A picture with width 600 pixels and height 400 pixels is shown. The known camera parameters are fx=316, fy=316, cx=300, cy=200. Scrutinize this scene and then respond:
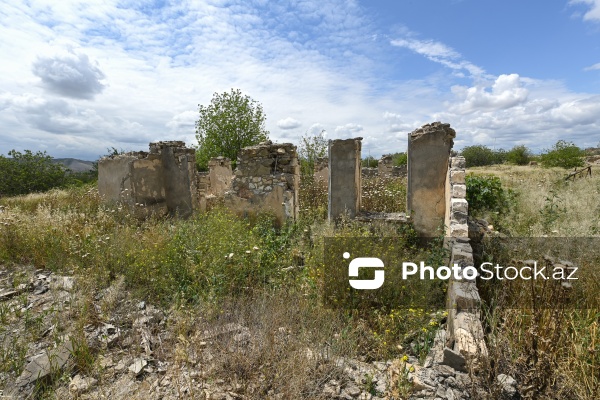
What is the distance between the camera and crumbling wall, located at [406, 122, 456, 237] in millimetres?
6605

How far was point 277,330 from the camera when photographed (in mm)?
3121

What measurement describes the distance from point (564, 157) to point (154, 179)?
75.5ft

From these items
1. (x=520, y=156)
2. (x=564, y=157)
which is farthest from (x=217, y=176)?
(x=520, y=156)

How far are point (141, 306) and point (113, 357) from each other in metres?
0.90

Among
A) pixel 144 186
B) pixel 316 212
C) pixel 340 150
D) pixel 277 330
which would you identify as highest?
pixel 340 150

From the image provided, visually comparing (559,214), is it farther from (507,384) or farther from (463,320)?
(507,384)

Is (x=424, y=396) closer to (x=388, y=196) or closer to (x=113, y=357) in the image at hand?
(x=113, y=357)

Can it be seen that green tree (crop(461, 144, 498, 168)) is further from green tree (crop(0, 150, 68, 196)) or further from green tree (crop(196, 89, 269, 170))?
green tree (crop(0, 150, 68, 196))

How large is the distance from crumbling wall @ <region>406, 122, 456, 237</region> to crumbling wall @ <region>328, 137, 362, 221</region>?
4.54ft

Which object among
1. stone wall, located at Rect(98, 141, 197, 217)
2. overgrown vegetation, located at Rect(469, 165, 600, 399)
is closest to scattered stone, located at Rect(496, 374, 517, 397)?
overgrown vegetation, located at Rect(469, 165, 600, 399)

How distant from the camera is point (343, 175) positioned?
7.87m

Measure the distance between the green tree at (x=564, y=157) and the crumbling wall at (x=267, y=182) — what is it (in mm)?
19976

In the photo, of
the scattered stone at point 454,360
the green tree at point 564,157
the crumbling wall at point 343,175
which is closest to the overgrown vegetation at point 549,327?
the scattered stone at point 454,360

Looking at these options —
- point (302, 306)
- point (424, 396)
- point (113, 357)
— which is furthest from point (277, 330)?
point (113, 357)
